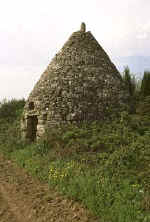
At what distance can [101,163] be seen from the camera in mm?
6355

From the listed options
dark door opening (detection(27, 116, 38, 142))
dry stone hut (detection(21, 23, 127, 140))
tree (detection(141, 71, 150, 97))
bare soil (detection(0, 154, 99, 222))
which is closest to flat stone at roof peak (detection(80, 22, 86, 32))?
dry stone hut (detection(21, 23, 127, 140))

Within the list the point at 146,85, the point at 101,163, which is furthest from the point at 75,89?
the point at 146,85

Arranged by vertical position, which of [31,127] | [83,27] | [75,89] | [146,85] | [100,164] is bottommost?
[100,164]

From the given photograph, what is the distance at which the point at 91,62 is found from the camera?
1123 cm

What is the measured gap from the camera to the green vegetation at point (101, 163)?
4336 millimetres

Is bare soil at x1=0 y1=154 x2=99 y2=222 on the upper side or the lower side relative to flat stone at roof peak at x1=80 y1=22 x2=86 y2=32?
lower

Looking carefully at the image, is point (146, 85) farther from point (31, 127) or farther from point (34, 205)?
point (34, 205)

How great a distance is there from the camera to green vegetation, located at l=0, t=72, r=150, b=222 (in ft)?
14.2

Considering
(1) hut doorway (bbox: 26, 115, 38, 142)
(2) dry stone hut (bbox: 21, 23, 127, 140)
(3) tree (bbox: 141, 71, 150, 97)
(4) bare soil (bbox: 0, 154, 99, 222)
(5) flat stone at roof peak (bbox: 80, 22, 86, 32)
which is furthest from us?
(3) tree (bbox: 141, 71, 150, 97)

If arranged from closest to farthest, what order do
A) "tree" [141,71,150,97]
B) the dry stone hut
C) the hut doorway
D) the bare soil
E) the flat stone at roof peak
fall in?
the bare soil
the dry stone hut
the hut doorway
the flat stone at roof peak
"tree" [141,71,150,97]

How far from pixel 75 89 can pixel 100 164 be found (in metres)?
4.72

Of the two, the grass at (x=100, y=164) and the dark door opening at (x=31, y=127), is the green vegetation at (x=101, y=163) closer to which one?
the grass at (x=100, y=164)

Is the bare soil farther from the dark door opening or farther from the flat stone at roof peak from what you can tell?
the flat stone at roof peak

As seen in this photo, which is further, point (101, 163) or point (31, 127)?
point (31, 127)
